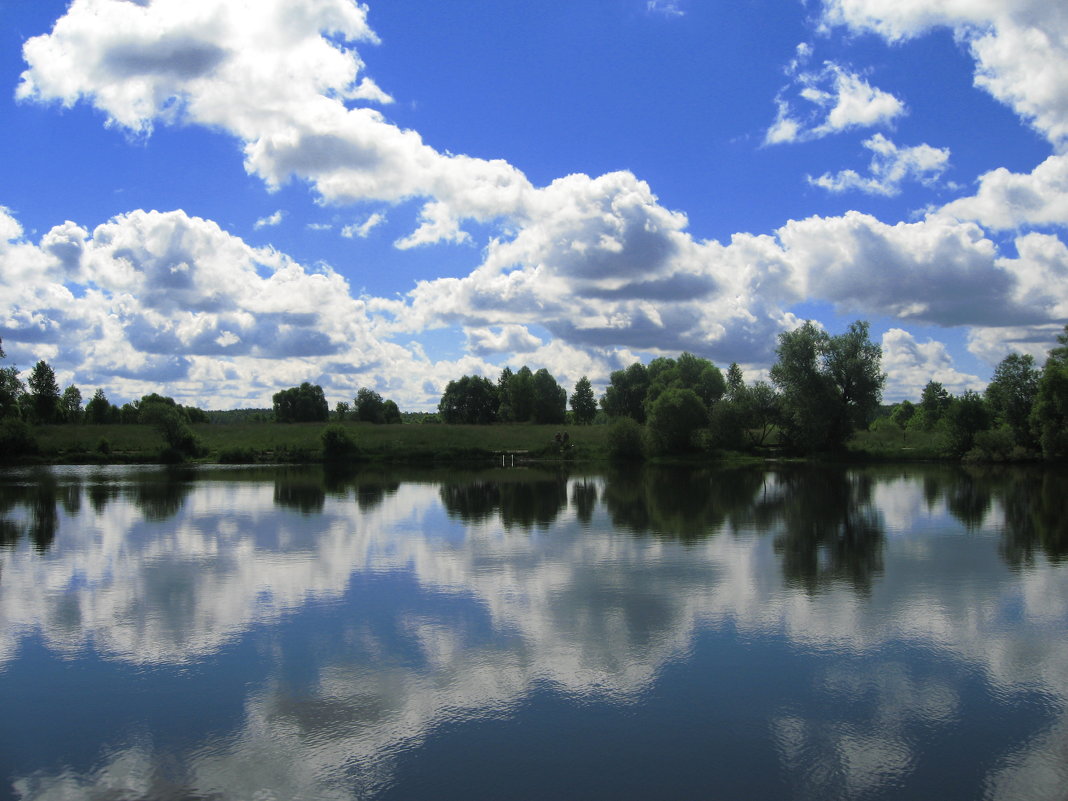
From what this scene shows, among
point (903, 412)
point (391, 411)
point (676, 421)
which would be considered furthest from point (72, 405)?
point (903, 412)

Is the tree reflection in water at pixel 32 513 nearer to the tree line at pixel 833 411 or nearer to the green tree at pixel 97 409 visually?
the tree line at pixel 833 411

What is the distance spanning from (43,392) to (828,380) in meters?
94.3

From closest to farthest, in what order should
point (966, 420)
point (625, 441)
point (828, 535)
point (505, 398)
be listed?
point (828, 535) → point (966, 420) → point (625, 441) → point (505, 398)

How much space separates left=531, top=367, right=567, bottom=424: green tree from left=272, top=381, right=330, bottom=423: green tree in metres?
33.0

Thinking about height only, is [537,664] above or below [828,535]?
above

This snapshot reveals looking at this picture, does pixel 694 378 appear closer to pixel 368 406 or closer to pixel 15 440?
pixel 368 406

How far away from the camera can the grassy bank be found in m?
71.2

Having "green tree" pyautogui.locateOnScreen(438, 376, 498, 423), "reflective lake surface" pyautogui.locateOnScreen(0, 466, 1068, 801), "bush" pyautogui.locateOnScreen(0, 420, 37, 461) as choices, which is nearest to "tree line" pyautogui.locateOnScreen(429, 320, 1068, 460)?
"green tree" pyautogui.locateOnScreen(438, 376, 498, 423)

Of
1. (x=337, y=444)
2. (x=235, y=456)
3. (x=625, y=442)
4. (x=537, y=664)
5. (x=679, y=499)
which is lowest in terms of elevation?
(x=679, y=499)

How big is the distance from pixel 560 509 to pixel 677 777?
75.2 ft

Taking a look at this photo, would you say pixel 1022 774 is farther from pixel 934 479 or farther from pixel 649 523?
pixel 934 479

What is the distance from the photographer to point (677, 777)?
24.6 ft

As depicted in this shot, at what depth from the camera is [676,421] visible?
234 feet

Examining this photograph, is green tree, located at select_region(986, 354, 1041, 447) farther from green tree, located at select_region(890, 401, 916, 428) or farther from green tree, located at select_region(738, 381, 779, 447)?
green tree, located at select_region(890, 401, 916, 428)
